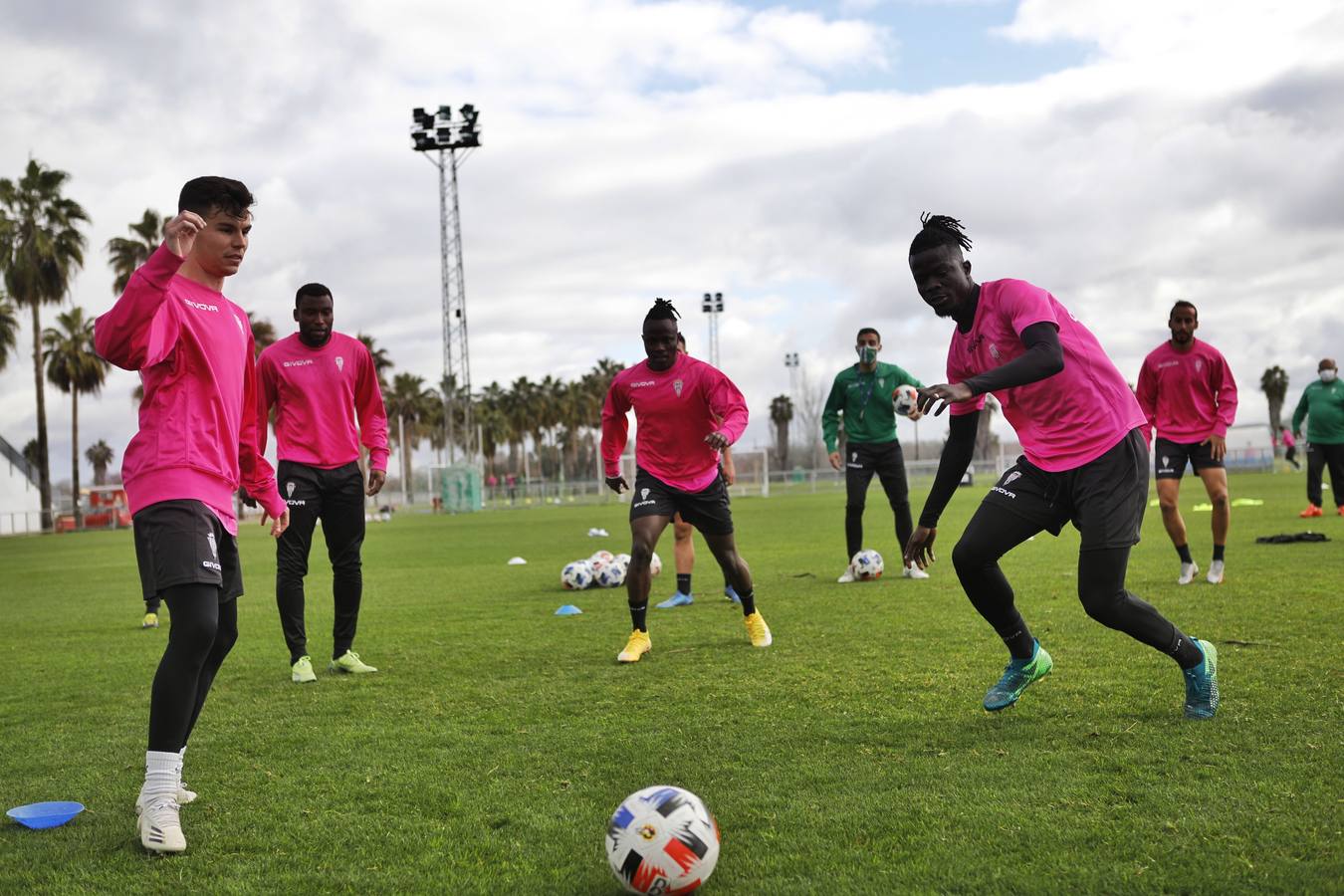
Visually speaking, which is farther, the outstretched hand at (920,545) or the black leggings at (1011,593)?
the outstretched hand at (920,545)

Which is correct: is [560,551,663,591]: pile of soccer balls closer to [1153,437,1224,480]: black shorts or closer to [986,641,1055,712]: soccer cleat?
[1153,437,1224,480]: black shorts

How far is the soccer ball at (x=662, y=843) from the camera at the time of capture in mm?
3115

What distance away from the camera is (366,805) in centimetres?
411

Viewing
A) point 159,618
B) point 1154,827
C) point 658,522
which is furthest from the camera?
point 159,618

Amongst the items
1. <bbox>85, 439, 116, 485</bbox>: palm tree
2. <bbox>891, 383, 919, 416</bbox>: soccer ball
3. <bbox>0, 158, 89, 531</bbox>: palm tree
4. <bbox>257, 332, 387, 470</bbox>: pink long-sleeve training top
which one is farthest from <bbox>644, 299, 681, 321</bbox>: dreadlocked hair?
<bbox>85, 439, 116, 485</bbox>: palm tree

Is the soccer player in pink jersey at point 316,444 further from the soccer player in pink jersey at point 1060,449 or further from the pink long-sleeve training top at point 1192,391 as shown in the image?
the pink long-sleeve training top at point 1192,391

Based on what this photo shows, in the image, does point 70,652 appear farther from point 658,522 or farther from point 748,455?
point 748,455

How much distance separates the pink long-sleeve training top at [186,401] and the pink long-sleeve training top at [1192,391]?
795 cm

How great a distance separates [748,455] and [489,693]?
50894 millimetres

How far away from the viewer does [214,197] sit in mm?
4105

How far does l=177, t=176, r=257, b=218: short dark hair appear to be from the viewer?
13.3 feet

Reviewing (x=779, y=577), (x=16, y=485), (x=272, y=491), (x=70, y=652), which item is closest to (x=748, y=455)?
(x=16, y=485)

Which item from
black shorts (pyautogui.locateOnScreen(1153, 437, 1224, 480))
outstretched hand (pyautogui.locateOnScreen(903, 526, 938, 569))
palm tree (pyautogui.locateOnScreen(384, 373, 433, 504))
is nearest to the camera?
outstretched hand (pyautogui.locateOnScreen(903, 526, 938, 569))

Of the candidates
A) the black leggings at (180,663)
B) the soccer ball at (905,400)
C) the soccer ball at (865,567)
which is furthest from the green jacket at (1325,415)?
the black leggings at (180,663)
